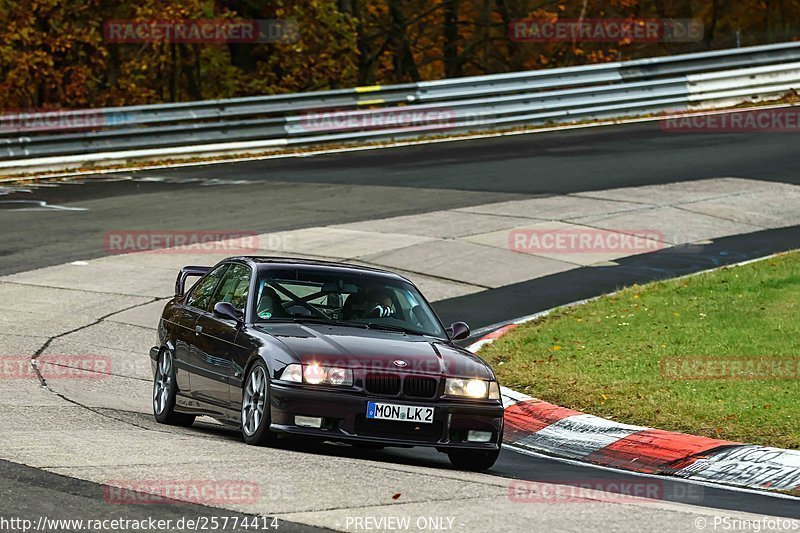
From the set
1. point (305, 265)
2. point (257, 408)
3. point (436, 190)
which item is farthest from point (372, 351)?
point (436, 190)

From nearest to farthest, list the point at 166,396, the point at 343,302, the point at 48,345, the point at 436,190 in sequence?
the point at 343,302 → the point at 166,396 → the point at 48,345 → the point at 436,190

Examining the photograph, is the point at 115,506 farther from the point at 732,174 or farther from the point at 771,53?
the point at 771,53

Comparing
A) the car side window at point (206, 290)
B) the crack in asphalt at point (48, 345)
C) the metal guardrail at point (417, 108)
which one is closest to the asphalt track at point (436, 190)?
the metal guardrail at point (417, 108)

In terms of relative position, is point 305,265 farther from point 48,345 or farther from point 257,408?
point 48,345

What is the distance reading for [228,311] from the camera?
10.6 meters

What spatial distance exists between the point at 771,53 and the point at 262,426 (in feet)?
88.7

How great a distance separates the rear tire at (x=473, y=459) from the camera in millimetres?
9961

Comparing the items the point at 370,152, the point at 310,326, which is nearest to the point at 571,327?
the point at 310,326

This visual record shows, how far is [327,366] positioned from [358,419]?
0.41 metres

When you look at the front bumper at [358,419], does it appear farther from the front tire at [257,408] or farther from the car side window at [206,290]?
the car side window at [206,290]

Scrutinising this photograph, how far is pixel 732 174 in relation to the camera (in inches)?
1020

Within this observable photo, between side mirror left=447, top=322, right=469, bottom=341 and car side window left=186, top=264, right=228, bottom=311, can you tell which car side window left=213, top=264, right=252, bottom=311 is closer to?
car side window left=186, top=264, right=228, bottom=311

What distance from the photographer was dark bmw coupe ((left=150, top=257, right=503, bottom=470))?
955 cm

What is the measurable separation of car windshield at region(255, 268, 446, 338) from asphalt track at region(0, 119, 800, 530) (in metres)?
5.72
